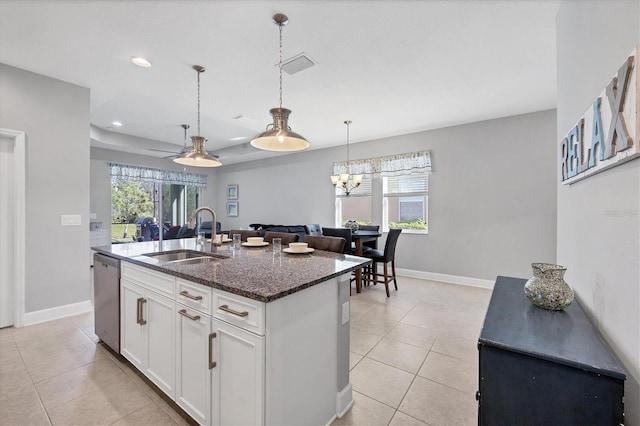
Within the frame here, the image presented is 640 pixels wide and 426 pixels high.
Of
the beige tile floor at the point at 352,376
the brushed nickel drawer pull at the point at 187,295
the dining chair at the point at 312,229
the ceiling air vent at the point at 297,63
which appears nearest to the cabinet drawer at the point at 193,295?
the brushed nickel drawer pull at the point at 187,295

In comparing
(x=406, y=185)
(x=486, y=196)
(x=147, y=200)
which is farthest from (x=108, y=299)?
(x=147, y=200)

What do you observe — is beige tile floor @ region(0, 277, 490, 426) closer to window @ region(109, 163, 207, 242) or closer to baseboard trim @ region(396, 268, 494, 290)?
baseboard trim @ region(396, 268, 494, 290)

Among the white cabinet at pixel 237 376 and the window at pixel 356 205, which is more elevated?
the window at pixel 356 205

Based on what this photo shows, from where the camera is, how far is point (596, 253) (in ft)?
3.96

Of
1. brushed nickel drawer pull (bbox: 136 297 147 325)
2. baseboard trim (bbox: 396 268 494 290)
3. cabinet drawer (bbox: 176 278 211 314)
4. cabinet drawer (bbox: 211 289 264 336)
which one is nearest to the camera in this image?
cabinet drawer (bbox: 211 289 264 336)

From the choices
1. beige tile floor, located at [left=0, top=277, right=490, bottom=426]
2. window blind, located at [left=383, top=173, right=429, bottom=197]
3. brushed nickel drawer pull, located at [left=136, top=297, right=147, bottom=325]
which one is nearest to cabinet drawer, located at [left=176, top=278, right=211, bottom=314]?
brushed nickel drawer pull, located at [left=136, top=297, right=147, bottom=325]

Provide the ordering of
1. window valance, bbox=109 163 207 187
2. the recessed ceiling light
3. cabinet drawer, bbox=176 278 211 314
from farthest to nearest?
window valance, bbox=109 163 207 187 < the recessed ceiling light < cabinet drawer, bbox=176 278 211 314

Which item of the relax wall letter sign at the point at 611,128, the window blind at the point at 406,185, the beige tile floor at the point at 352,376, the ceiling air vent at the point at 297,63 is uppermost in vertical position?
the ceiling air vent at the point at 297,63

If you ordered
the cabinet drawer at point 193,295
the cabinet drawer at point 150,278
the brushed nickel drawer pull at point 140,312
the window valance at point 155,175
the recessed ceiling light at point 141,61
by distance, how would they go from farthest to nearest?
the window valance at point 155,175 < the recessed ceiling light at point 141,61 < the brushed nickel drawer pull at point 140,312 < the cabinet drawer at point 150,278 < the cabinet drawer at point 193,295

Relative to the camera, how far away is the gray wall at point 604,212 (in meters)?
0.88

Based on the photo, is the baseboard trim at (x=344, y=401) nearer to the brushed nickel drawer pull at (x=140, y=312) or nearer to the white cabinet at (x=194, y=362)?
the white cabinet at (x=194, y=362)

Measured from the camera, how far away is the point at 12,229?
9.50 ft

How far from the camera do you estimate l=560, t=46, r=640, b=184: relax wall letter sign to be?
0.80 meters

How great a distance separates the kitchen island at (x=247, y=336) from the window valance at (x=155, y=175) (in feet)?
17.8
